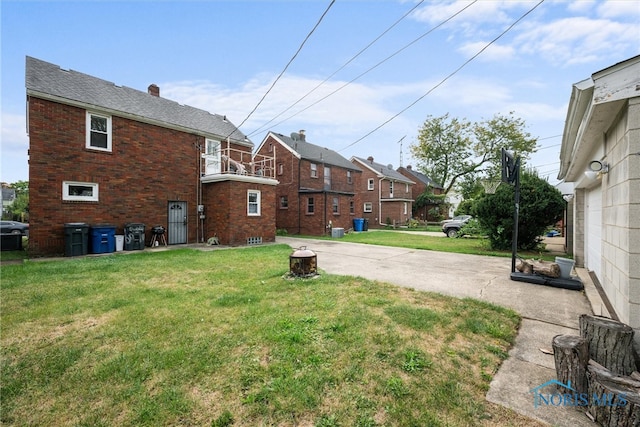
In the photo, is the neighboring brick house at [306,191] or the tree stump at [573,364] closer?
the tree stump at [573,364]

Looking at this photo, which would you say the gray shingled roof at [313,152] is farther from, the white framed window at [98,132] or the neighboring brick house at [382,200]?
the white framed window at [98,132]

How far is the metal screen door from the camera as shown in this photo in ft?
41.7

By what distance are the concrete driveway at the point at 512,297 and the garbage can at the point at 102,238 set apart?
832 centimetres

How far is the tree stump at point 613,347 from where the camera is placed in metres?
2.51

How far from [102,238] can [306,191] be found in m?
12.2

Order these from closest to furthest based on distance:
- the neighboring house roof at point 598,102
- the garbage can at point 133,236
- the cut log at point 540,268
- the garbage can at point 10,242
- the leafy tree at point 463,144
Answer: the neighboring house roof at point 598,102, the cut log at point 540,268, the garbage can at point 133,236, the garbage can at point 10,242, the leafy tree at point 463,144

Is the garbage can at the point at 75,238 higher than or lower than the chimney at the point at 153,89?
lower

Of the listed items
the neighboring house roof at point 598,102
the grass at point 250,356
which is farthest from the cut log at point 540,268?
the grass at point 250,356

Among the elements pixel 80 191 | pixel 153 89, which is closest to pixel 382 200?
pixel 153 89

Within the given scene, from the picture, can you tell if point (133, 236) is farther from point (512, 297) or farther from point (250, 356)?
point (512, 297)

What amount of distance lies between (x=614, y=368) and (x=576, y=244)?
700 centimetres

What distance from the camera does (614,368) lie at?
2.52m

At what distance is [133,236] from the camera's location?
429 inches

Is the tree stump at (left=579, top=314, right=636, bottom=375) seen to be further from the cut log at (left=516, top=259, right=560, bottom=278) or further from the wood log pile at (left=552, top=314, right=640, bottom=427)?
the cut log at (left=516, top=259, right=560, bottom=278)
